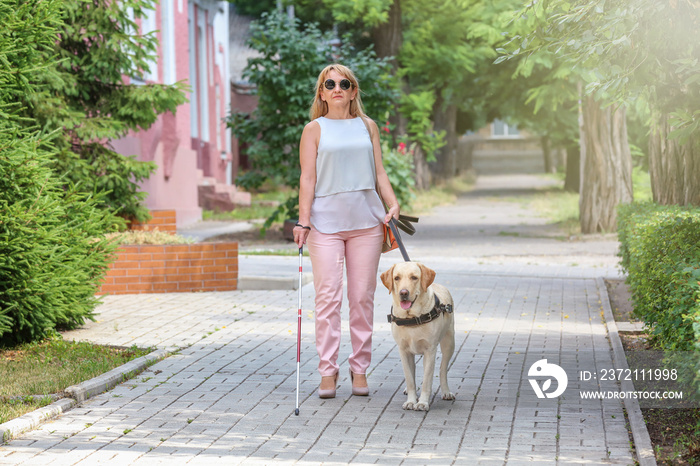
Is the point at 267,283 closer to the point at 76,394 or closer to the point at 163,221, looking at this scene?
the point at 163,221

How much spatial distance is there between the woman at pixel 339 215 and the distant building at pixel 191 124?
9.17 metres

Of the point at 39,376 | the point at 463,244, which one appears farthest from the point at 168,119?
the point at 39,376

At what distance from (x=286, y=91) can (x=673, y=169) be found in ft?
32.9

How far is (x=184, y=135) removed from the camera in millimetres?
23453

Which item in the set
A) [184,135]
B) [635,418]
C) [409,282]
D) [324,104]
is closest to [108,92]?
[324,104]

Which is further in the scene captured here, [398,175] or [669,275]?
[398,175]

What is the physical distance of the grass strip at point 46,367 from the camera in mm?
6316

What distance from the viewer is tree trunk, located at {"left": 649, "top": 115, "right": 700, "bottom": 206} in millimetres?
9602

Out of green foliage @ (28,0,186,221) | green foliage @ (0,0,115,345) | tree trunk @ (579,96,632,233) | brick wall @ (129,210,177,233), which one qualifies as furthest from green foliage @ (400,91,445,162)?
green foliage @ (0,0,115,345)

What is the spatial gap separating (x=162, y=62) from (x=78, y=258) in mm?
13595

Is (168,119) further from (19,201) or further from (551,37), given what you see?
(551,37)

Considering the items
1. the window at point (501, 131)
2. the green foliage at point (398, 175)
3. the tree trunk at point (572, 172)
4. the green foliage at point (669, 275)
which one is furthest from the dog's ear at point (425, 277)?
the window at point (501, 131)

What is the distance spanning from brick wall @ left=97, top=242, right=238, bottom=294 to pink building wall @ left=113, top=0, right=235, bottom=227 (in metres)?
3.99

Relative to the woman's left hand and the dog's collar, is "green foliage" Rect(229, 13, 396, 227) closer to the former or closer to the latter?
the woman's left hand
